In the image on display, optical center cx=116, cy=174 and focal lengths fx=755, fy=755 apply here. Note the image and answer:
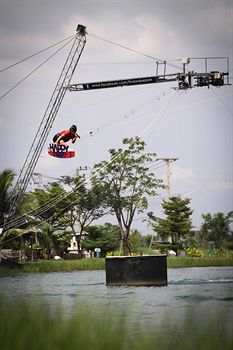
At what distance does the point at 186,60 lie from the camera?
32875mm

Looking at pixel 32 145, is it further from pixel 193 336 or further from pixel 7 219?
pixel 193 336

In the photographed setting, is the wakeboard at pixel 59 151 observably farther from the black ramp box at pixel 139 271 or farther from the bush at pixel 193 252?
the bush at pixel 193 252

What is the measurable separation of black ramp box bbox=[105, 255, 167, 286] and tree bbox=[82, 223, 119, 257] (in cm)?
3165

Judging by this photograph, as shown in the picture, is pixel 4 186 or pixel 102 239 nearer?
pixel 4 186

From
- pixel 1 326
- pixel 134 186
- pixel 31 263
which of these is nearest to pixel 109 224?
pixel 134 186

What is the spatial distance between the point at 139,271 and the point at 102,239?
3270 centimetres

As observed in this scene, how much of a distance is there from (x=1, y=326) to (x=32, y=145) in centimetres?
3600

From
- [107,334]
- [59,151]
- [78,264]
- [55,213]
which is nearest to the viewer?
[107,334]

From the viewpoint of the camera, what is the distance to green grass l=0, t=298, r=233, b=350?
28.8 ft

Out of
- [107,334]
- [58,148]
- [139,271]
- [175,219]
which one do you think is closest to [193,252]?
[175,219]

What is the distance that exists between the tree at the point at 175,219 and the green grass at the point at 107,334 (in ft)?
168

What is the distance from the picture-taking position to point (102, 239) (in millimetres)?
64688

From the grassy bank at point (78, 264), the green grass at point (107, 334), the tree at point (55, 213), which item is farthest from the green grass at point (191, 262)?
the green grass at point (107, 334)

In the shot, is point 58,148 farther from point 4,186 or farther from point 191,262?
point 191,262
